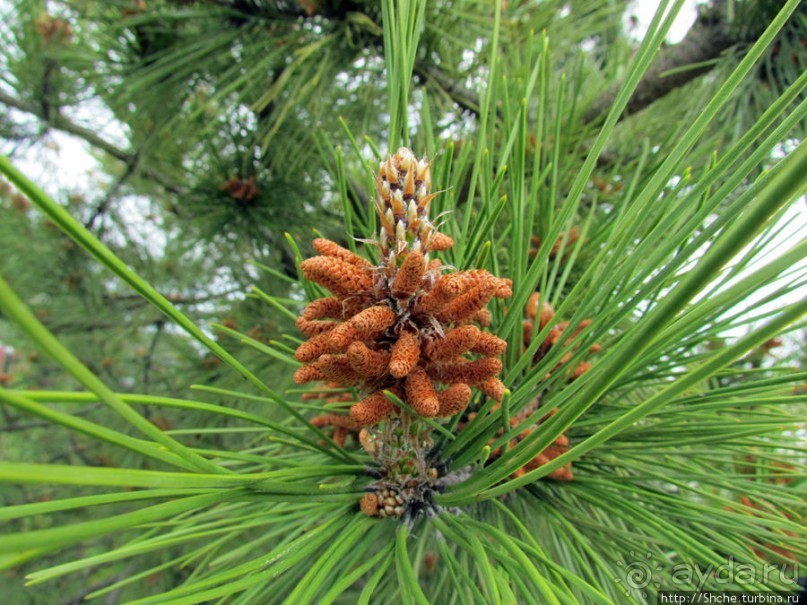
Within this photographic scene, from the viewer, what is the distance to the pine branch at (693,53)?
771 mm

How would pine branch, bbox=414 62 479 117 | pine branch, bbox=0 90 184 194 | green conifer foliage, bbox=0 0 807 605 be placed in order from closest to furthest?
green conifer foliage, bbox=0 0 807 605
pine branch, bbox=414 62 479 117
pine branch, bbox=0 90 184 194

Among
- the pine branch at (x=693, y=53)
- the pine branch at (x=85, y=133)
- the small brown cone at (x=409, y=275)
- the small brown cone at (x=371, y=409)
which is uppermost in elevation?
the pine branch at (x=85, y=133)

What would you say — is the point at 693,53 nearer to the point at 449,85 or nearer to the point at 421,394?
the point at 449,85

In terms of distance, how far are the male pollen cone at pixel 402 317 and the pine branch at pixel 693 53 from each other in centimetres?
53

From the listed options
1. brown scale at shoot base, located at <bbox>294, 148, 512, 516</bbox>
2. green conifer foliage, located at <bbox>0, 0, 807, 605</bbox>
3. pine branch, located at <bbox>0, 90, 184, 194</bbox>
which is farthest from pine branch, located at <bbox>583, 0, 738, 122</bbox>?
pine branch, located at <bbox>0, 90, 184, 194</bbox>

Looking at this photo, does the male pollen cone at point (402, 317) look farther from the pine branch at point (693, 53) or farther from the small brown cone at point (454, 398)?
the pine branch at point (693, 53)

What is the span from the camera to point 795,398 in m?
0.33

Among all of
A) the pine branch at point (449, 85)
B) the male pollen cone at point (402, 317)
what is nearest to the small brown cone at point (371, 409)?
the male pollen cone at point (402, 317)

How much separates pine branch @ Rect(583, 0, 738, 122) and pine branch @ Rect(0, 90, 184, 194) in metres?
1.19

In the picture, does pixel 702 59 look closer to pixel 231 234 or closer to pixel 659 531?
→ pixel 659 531

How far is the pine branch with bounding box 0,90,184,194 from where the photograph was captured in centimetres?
134

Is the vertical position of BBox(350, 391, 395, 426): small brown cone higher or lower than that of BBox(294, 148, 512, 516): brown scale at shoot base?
lower

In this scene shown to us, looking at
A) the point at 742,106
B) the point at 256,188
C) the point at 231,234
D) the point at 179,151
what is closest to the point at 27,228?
the point at 179,151

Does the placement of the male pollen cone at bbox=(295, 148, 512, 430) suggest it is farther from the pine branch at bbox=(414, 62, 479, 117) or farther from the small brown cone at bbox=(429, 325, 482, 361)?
the pine branch at bbox=(414, 62, 479, 117)
